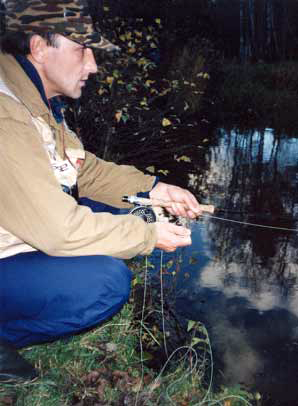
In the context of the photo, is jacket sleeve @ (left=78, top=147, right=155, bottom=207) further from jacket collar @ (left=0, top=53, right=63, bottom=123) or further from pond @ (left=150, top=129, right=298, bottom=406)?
pond @ (left=150, top=129, right=298, bottom=406)

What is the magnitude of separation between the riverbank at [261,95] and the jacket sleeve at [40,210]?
831 centimetres

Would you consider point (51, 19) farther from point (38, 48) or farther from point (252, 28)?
point (252, 28)

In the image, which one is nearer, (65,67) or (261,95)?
(65,67)

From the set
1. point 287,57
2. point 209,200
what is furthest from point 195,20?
point 209,200

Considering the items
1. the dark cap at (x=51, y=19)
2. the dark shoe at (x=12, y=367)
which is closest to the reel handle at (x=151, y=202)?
the dark cap at (x=51, y=19)

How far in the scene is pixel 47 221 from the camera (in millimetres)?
1697

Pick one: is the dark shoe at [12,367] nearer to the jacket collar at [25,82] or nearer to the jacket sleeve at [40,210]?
the jacket sleeve at [40,210]

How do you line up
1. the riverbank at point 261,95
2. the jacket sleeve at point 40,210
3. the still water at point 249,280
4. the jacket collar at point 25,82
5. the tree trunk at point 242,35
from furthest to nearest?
the tree trunk at point 242,35 < the riverbank at point 261,95 < the still water at point 249,280 < the jacket collar at point 25,82 < the jacket sleeve at point 40,210

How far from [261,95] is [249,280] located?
10.3 m

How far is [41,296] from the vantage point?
1893 mm

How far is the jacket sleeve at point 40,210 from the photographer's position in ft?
5.37

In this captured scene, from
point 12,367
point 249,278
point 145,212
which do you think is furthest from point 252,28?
point 12,367

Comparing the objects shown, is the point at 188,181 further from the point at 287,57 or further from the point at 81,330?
the point at 287,57

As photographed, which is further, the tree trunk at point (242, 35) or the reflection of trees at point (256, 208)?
the tree trunk at point (242, 35)
